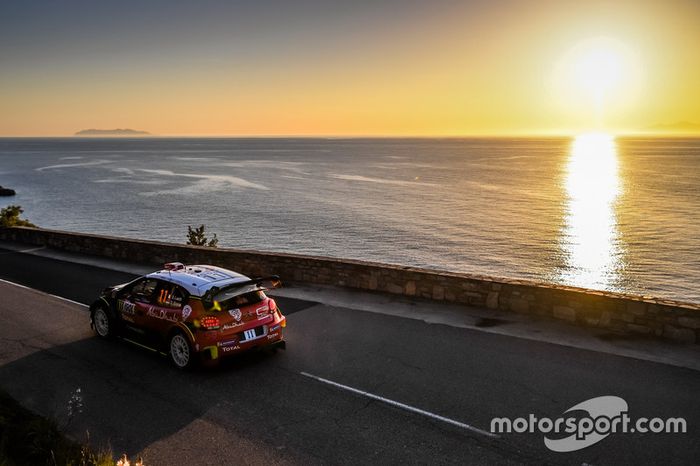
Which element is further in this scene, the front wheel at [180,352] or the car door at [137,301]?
the car door at [137,301]

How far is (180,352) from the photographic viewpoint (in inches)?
352

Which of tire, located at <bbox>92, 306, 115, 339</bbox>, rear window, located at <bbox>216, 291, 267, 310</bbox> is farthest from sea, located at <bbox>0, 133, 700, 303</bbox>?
tire, located at <bbox>92, 306, 115, 339</bbox>

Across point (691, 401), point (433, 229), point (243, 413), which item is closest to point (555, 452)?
point (691, 401)

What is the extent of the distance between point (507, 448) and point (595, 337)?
14.9 feet

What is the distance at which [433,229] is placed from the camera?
49.7m

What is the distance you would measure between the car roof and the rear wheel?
160cm

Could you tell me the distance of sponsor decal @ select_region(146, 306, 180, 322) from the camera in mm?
8984

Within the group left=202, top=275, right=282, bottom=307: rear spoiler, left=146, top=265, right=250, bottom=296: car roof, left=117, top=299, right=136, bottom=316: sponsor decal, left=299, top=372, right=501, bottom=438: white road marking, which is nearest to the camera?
left=299, top=372, right=501, bottom=438: white road marking

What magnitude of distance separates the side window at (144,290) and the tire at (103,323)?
922 millimetres

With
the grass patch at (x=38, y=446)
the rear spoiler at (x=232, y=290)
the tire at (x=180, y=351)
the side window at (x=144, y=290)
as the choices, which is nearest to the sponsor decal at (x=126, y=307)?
the side window at (x=144, y=290)

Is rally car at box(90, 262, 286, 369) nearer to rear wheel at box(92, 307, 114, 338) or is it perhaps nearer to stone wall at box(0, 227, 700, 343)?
rear wheel at box(92, 307, 114, 338)

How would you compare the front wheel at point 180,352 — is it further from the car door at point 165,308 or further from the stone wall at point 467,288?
the stone wall at point 467,288

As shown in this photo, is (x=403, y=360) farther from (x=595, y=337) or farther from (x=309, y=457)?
(x=595, y=337)

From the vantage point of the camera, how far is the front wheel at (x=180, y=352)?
8766 mm
